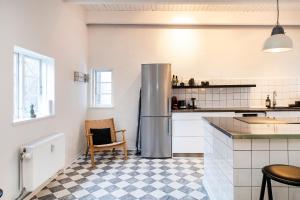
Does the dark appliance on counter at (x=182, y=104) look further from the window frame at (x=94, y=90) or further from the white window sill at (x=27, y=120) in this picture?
the white window sill at (x=27, y=120)

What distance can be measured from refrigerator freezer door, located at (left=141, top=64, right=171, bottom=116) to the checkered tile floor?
0.94 metres

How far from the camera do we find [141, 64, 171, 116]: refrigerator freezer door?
4426 millimetres

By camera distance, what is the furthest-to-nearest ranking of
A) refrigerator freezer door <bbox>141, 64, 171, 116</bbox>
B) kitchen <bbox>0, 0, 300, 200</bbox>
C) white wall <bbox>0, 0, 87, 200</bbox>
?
refrigerator freezer door <bbox>141, 64, 171, 116</bbox>, kitchen <bbox>0, 0, 300, 200</bbox>, white wall <bbox>0, 0, 87, 200</bbox>

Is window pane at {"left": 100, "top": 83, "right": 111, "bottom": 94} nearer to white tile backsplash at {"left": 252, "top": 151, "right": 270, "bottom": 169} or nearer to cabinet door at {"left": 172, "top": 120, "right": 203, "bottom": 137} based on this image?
cabinet door at {"left": 172, "top": 120, "right": 203, "bottom": 137}

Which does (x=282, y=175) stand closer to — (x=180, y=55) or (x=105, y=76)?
(x=180, y=55)

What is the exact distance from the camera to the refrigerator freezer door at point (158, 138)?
14.6 feet

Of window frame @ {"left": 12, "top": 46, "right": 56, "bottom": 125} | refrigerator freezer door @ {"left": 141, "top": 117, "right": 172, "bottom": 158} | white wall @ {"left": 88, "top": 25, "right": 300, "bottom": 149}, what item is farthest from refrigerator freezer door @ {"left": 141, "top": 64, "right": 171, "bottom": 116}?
window frame @ {"left": 12, "top": 46, "right": 56, "bottom": 125}

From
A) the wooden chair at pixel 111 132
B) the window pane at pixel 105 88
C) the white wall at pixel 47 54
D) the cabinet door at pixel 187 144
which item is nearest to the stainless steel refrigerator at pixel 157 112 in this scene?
the cabinet door at pixel 187 144

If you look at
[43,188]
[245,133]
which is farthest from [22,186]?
[245,133]

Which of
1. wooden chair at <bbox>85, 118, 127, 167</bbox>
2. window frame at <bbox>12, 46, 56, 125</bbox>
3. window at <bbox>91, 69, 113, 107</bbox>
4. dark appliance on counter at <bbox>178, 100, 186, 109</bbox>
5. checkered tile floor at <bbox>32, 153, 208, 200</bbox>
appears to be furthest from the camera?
window at <bbox>91, 69, 113, 107</bbox>

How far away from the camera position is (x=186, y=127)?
14.7 ft

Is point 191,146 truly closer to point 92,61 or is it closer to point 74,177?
point 74,177

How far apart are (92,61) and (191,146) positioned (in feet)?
9.16

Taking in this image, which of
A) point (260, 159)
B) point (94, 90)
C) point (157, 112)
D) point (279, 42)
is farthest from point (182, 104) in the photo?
point (260, 159)
